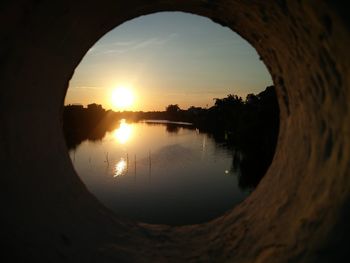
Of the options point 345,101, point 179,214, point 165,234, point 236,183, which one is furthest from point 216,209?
point 345,101

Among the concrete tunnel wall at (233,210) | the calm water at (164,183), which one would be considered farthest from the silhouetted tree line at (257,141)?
the concrete tunnel wall at (233,210)

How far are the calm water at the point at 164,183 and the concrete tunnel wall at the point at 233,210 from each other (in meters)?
28.3

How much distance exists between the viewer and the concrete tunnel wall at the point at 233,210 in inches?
73.9

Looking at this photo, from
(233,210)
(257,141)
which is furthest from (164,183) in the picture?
(233,210)

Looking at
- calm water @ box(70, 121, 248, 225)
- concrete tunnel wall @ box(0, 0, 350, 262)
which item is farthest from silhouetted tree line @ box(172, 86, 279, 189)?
concrete tunnel wall @ box(0, 0, 350, 262)

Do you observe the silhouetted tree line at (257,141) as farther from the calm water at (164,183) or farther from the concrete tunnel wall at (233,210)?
the concrete tunnel wall at (233,210)

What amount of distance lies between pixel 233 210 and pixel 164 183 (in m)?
46.7

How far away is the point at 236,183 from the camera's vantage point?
157 feet

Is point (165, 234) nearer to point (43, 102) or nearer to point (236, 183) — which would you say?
point (43, 102)

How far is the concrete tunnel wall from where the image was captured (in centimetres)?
188

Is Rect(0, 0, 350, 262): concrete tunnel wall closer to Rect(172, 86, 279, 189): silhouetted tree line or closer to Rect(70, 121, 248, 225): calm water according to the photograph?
Rect(70, 121, 248, 225): calm water

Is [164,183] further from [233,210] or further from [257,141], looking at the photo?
[233,210]

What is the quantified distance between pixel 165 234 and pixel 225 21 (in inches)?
116

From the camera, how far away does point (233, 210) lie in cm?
388
